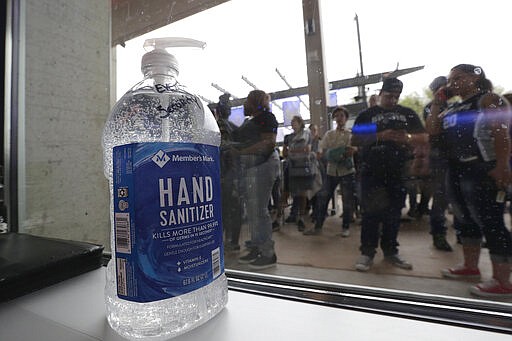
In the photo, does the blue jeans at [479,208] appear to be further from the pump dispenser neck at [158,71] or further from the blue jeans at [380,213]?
the pump dispenser neck at [158,71]

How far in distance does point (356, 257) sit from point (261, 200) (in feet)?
2.15

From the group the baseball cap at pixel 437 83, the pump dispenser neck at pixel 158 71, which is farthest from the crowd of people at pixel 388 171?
the pump dispenser neck at pixel 158 71

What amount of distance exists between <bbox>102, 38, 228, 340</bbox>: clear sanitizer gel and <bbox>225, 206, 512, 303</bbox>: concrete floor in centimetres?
76

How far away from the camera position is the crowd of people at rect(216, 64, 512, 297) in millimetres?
1080

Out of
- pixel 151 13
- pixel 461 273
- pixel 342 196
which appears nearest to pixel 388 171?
pixel 342 196

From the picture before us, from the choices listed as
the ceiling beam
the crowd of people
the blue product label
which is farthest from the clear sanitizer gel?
the crowd of people

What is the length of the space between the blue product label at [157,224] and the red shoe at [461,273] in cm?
135

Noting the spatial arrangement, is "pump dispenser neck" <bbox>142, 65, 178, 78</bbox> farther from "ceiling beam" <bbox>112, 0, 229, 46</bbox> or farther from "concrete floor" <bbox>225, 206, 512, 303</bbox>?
"concrete floor" <bbox>225, 206, 512, 303</bbox>

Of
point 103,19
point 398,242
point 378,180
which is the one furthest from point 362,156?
point 103,19

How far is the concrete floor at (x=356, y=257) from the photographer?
47.8 inches

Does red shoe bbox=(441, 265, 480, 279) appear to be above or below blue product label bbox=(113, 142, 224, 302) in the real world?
below

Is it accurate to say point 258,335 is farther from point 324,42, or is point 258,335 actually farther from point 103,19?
point 103,19

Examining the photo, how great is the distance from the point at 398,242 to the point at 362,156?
21.2 inches

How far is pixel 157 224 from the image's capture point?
32 cm
